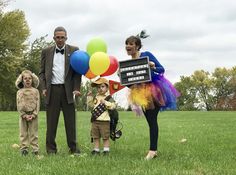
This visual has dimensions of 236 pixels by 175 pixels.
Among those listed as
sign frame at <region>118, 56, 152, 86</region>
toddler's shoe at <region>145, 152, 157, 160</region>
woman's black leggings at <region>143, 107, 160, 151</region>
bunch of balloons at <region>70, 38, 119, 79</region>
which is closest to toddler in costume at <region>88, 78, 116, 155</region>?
bunch of balloons at <region>70, 38, 119, 79</region>

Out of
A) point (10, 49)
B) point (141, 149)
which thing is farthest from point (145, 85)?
point (10, 49)

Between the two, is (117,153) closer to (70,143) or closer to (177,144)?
(70,143)

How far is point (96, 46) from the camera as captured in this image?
7660 mm

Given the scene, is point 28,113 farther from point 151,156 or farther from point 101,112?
point 151,156

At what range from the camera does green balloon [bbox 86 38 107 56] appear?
7.66m

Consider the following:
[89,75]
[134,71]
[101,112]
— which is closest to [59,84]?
[89,75]

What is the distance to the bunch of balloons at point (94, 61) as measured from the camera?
7.32 metres

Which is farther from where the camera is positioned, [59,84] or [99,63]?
[59,84]

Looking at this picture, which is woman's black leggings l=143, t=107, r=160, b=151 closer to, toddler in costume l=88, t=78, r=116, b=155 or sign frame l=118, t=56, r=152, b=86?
sign frame l=118, t=56, r=152, b=86

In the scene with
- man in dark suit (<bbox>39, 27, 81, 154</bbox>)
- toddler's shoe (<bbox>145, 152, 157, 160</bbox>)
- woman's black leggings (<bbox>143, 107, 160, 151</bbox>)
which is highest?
man in dark suit (<bbox>39, 27, 81, 154</bbox>)

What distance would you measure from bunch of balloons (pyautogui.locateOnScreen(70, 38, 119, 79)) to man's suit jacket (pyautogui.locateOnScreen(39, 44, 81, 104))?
198 mm

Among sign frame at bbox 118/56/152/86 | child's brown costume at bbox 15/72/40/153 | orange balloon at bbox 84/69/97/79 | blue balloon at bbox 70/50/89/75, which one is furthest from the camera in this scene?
child's brown costume at bbox 15/72/40/153

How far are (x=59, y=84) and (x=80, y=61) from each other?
65cm

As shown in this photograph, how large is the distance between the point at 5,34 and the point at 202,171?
3513 centimetres
